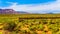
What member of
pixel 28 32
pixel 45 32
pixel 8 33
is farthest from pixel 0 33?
pixel 45 32

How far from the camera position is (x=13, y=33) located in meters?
19.5

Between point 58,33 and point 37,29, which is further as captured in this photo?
point 37,29

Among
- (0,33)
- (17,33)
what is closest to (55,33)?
(17,33)

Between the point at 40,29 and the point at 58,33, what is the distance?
3.86m

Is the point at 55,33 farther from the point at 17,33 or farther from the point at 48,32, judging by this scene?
the point at 17,33

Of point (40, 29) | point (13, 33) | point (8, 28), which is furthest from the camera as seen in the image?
point (40, 29)

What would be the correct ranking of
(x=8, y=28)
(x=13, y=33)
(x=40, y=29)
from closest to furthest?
(x=13, y=33), (x=8, y=28), (x=40, y=29)

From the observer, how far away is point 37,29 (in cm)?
2448

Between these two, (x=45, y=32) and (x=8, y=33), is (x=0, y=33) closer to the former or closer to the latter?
(x=8, y=33)

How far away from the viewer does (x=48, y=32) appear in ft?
72.8

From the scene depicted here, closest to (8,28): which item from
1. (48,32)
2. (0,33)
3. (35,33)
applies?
(0,33)

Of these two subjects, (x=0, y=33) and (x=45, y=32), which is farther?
(x=45, y=32)

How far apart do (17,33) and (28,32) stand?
6.58 feet

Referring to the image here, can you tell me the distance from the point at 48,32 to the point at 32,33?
73.1 inches
